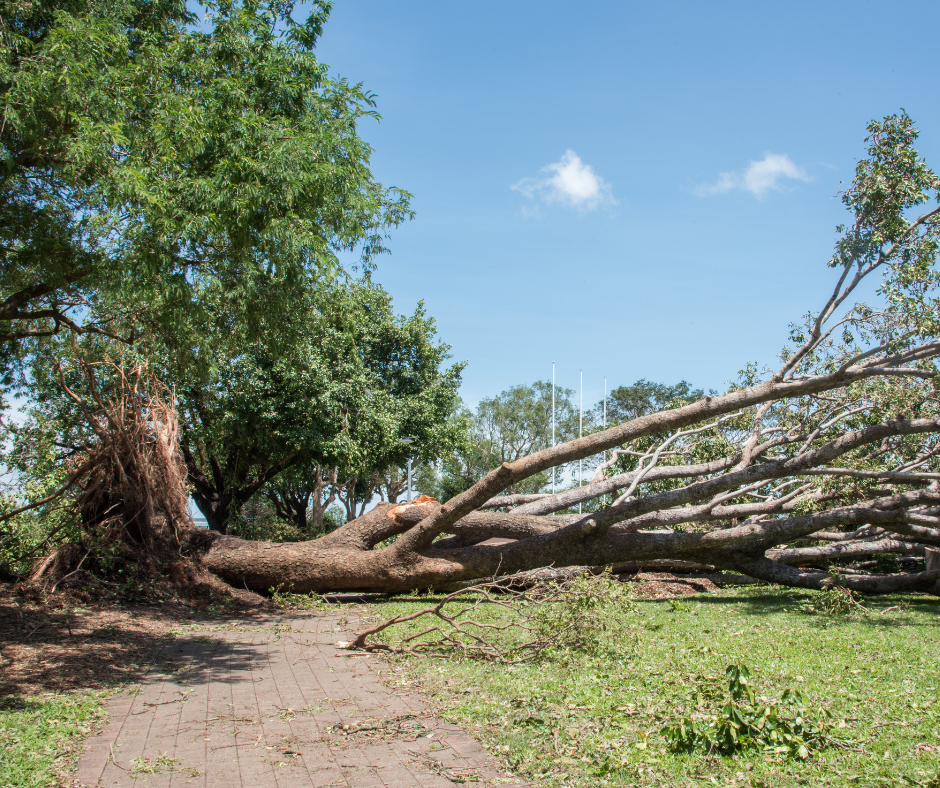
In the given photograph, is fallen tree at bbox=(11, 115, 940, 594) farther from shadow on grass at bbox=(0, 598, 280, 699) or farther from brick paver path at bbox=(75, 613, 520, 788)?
brick paver path at bbox=(75, 613, 520, 788)

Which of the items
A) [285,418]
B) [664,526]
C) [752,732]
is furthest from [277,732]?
[285,418]

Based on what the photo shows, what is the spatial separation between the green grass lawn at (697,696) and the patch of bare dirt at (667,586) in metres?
3.05

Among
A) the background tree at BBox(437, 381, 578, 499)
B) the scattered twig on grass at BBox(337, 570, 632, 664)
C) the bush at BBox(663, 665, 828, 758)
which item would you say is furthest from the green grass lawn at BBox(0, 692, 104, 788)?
the background tree at BBox(437, 381, 578, 499)

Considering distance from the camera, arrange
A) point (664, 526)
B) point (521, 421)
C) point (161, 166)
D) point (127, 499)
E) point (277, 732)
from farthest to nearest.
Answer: point (521, 421) < point (664, 526) < point (127, 499) < point (161, 166) < point (277, 732)

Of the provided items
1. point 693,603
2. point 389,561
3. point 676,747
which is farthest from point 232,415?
point 676,747

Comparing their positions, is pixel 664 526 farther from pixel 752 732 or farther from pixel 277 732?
pixel 277 732

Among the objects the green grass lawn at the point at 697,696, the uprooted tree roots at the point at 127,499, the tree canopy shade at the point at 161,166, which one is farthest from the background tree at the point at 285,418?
the green grass lawn at the point at 697,696

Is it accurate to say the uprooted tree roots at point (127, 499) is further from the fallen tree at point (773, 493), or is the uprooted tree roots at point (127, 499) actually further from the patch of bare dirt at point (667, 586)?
the patch of bare dirt at point (667, 586)

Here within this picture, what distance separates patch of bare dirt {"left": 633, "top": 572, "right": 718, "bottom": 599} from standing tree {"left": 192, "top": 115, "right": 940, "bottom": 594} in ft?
2.35

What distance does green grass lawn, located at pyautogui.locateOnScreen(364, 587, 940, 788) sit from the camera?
367 centimetres

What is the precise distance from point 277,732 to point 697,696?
272cm

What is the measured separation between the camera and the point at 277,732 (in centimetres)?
461

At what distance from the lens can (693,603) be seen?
420 inches

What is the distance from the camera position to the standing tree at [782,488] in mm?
9195
